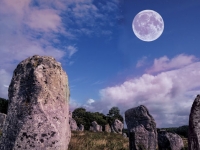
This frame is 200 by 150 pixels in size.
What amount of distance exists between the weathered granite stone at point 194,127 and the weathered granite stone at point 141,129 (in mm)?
7097

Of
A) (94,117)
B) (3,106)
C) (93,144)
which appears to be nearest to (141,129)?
(93,144)

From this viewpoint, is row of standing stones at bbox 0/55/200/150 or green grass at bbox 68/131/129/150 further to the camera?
green grass at bbox 68/131/129/150

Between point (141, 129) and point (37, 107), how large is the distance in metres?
12.2

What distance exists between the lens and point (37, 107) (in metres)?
6.88

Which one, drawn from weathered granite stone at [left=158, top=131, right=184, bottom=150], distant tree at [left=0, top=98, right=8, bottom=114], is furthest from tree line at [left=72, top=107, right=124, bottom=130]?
weathered granite stone at [left=158, top=131, right=184, bottom=150]

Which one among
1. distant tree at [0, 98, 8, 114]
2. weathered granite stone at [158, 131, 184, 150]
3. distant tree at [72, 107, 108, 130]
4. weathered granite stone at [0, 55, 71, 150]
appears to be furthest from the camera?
distant tree at [72, 107, 108, 130]

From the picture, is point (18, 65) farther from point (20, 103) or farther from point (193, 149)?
point (193, 149)

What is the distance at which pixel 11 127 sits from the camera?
696 centimetres

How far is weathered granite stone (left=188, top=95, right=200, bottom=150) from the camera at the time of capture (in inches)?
370

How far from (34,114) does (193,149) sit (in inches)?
224

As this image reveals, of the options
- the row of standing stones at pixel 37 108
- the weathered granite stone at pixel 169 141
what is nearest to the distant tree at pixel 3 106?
the weathered granite stone at pixel 169 141

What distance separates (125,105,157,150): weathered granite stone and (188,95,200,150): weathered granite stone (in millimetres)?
7097

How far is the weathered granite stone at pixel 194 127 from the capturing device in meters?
9.40

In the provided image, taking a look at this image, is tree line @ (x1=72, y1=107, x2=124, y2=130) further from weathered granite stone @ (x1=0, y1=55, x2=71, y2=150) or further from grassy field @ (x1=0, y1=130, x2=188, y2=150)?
weathered granite stone @ (x1=0, y1=55, x2=71, y2=150)
